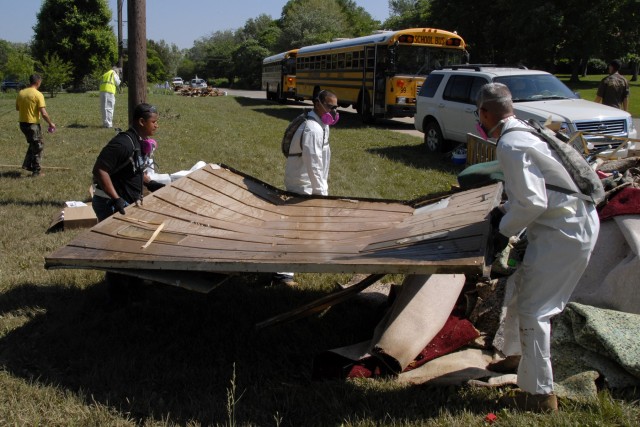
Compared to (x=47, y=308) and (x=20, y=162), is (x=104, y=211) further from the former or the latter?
(x=20, y=162)

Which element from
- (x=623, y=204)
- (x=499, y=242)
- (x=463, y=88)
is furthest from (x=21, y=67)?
(x=499, y=242)

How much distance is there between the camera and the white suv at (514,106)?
34.9ft

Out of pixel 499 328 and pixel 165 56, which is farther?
pixel 165 56

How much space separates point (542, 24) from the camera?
42000 mm

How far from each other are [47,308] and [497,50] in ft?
162

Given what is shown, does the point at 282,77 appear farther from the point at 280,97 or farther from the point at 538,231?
the point at 538,231

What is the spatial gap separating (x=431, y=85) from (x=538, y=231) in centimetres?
1150

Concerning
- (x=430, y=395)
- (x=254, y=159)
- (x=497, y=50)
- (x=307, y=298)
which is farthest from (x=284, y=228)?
(x=497, y=50)

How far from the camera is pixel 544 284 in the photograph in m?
3.54

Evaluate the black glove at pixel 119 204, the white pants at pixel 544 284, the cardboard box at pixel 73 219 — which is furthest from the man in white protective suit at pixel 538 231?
the cardboard box at pixel 73 219

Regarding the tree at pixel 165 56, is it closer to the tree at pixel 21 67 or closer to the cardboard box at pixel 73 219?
the tree at pixel 21 67

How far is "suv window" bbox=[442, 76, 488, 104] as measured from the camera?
12.9 m

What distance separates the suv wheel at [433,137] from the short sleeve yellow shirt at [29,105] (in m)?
8.34

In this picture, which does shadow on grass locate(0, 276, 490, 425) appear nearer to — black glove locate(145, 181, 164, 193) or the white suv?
black glove locate(145, 181, 164, 193)
